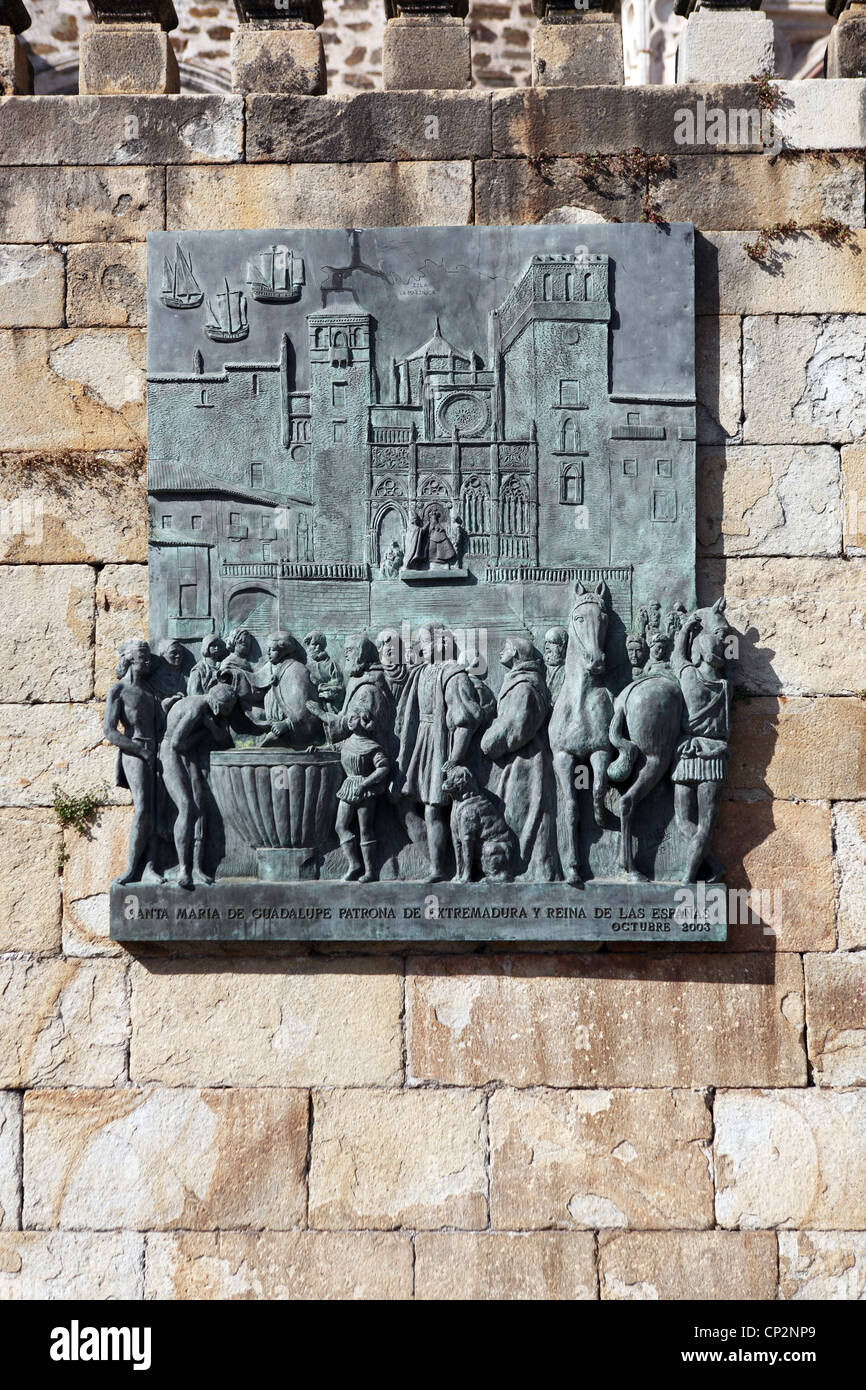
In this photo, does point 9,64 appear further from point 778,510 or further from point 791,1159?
point 791,1159

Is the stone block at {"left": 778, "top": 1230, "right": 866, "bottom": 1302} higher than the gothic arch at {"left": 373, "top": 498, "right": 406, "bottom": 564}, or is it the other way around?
the gothic arch at {"left": 373, "top": 498, "right": 406, "bottom": 564}

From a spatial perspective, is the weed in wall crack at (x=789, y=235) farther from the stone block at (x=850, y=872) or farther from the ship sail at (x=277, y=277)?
the stone block at (x=850, y=872)

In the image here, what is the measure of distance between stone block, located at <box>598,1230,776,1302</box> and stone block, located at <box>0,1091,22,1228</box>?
7.42ft

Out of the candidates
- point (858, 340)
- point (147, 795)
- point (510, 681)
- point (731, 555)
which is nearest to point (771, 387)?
point (858, 340)

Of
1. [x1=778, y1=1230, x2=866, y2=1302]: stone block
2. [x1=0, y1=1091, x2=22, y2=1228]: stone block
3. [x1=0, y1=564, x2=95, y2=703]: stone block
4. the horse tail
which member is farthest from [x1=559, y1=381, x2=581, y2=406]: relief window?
[x1=0, y1=1091, x2=22, y2=1228]: stone block

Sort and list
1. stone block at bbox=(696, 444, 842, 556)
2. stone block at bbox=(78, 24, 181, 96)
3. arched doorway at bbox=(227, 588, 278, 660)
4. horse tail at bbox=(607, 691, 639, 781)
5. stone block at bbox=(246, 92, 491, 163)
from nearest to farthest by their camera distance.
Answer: horse tail at bbox=(607, 691, 639, 781) < arched doorway at bbox=(227, 588, 278, 660) < stone block at bbox=(696, 444, 842, 556) < stone block at bbox=(246, 92, 491, 163) < stone block at bbox=(78, 24, 181, 96)

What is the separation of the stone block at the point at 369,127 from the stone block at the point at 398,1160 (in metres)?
3.77

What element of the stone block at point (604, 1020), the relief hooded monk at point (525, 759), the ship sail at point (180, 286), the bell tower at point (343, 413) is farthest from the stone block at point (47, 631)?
the stone block at point (604, 1020)

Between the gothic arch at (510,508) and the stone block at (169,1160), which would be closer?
the stone block at (169,1160)

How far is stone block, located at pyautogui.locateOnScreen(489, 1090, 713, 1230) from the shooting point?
4492 mm

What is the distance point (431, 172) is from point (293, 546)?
5.44ft

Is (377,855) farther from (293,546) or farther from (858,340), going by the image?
(858,340)

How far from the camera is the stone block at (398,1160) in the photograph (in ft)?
14.8

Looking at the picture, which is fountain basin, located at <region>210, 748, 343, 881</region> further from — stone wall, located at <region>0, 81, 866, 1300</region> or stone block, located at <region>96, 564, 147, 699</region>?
stone block, located at <region>96, 564, 147, 699</region>
